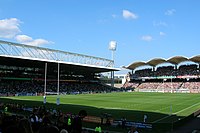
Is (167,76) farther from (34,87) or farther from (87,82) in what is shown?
(34,87)

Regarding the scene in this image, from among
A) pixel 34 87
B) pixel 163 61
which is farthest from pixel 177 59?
pixel 34 87

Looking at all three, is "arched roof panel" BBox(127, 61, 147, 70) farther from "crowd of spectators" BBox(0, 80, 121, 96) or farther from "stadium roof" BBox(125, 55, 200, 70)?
"crowd of spectators" BBox(0, 80, 121, 96)

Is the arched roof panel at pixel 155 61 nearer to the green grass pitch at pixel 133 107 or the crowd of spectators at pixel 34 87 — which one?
the crowd of spectators at pixel 34 87

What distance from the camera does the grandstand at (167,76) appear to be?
110938mm

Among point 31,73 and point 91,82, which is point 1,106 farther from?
point 91,82

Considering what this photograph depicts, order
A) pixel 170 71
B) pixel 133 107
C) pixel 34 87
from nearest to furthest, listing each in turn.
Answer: pixel 133 107 → pixel 34 87 → pixel 170 71

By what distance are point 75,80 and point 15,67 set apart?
24795 millimetres

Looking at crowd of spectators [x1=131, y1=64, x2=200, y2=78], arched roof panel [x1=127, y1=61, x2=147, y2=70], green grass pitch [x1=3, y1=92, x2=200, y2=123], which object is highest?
arched roof panel [x1=127, y1=61, x2=147, y2=70]

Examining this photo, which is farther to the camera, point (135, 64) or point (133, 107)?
point (135, 64)

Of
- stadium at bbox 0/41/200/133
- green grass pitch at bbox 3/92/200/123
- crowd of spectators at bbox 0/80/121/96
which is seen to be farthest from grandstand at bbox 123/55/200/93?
green grass pitch at bbox 3/92/200/123

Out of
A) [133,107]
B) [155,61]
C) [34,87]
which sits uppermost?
[155,61]

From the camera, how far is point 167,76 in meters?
120

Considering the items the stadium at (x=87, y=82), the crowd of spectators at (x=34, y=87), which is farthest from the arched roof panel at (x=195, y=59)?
the crowd of spectators at (x=34, y=87)

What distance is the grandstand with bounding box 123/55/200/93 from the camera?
111 metres
